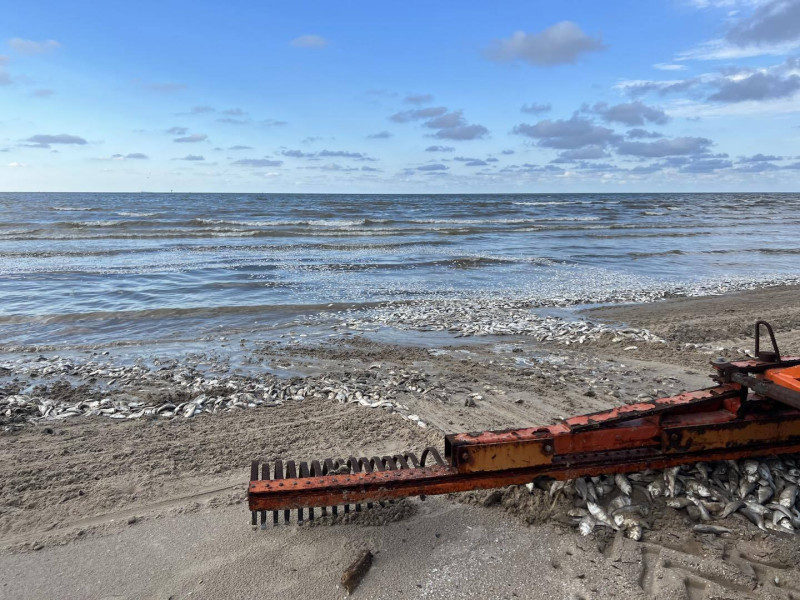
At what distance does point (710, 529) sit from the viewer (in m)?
3.40

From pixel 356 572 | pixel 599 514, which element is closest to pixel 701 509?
pixel 599 514

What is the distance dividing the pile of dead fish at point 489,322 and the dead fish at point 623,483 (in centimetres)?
487

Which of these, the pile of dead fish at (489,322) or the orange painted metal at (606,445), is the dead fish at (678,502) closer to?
the orange painted metal at (606,445)

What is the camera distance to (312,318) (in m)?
10.5

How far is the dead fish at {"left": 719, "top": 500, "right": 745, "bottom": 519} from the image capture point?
3492 millimetres

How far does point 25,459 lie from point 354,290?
916 cm

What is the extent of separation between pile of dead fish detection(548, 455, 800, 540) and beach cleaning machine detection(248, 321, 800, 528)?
0.49 feet

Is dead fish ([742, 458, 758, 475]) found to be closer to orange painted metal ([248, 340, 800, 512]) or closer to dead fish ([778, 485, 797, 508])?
orange painted metal ([248, 340, 800, 512])

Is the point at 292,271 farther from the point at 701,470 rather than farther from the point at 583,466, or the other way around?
the point at 701,470

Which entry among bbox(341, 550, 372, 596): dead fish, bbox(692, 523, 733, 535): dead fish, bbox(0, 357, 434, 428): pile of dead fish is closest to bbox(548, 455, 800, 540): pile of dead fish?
bbox(692, 523, 733, 535): dead fish

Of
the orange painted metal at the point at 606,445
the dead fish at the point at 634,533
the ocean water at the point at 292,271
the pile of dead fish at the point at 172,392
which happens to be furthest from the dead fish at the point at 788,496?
the ocean water at the point at 292,271

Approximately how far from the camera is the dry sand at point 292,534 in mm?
3170

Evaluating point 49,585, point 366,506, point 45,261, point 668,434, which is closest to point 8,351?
point 49,585

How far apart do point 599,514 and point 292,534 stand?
2.04m
